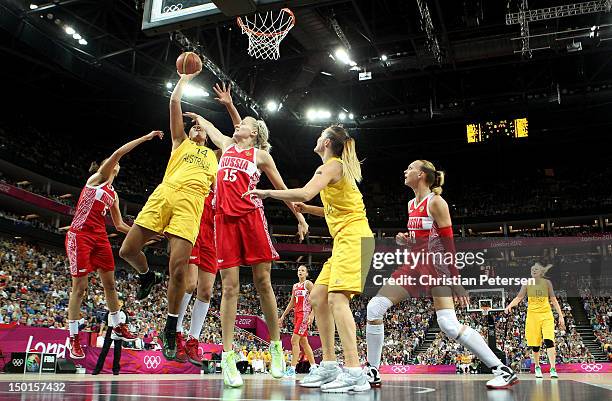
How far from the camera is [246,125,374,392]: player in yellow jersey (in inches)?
175

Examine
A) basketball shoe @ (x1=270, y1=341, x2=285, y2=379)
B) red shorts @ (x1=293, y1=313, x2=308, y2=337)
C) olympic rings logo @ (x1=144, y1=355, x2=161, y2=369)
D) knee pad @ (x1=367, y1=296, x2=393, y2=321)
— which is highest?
knee pad @ (x1=367, y1=296, x2=393, y2=321)

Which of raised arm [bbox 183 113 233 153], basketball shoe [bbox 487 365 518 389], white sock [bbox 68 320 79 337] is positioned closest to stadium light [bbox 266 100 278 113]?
white sock [bbox 68 320 79 337]

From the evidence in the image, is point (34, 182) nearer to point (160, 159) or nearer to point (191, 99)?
point (160, 159)

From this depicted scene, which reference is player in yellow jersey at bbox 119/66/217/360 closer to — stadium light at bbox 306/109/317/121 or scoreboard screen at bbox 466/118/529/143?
stadium light at bbox 306/109/317/121

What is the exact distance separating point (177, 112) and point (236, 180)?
3.42 ft

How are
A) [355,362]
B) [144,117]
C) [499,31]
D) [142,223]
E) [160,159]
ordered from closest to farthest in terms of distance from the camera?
[355,362]
[142,223]
[499,31]
[144,117]
[160,159]

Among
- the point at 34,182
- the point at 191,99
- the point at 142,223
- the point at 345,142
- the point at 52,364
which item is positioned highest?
the point at 191,99

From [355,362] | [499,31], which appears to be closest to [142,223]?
[355,362]

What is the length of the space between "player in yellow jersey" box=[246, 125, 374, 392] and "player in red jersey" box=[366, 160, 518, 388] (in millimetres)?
779

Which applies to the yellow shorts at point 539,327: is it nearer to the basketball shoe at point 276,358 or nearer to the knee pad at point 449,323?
the knee pad at point 449,323

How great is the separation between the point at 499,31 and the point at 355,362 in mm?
19735

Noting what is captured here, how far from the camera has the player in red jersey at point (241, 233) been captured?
5.20 m

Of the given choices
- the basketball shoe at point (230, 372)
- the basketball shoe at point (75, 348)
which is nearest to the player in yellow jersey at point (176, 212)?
the basketball shoe at point (230, 372)

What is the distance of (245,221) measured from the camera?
5375 mm
